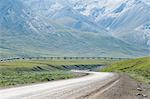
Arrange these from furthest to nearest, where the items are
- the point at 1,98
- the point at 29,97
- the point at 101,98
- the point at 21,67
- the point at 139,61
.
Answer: the point at 21,67, the point at 139,61, the point at 101,98, the point at 29,97, the point at 1,98

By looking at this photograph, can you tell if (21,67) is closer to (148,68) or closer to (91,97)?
(148,68)

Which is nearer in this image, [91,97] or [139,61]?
[91,97]

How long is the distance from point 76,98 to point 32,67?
16291 centimetres

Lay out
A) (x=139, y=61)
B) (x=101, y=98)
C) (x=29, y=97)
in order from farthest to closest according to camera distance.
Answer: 1. (x=139, y=61)
2. (x=101, y=98)
3. (x=29, y=97)

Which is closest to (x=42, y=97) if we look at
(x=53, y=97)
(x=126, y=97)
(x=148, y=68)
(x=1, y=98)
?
(x=53, y=97)

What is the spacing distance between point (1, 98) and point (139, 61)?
154 meters

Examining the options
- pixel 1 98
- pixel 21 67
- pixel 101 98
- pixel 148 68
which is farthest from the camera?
pixel 21 67

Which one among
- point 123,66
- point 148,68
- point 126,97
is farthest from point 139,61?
point 126,97

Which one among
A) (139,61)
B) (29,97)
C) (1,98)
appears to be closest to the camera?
(1,98)

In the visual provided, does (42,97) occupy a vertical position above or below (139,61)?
below

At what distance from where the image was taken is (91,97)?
Answer: 133 ft

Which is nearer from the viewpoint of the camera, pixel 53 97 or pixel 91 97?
pixel 53 97

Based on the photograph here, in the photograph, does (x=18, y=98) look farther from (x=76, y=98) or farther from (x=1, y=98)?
(x=76, y=98)

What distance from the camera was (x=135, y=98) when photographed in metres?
42.0
